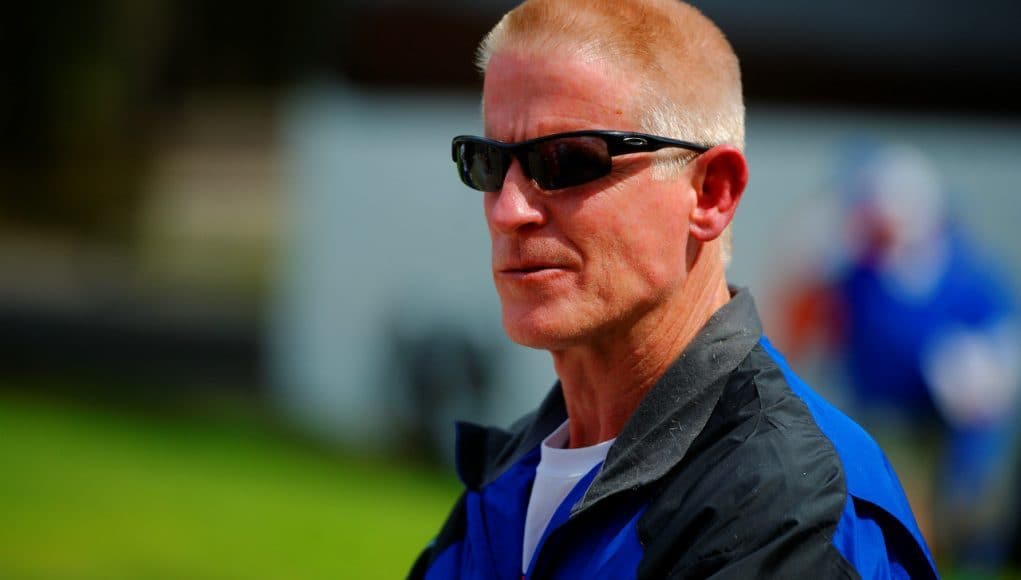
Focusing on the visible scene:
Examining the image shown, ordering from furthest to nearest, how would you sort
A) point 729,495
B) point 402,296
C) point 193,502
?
point 402,296 → point 193,502 → point 729,495

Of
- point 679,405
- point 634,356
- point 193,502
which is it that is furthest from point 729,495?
point 193,502

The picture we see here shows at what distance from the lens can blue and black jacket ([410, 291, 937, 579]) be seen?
5.39 ft

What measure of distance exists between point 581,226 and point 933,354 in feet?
17.3

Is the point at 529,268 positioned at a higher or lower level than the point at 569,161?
lower

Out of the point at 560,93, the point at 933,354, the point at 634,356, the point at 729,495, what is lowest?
the point at 933,354

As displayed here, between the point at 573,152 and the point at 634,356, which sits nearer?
the point at 573,152

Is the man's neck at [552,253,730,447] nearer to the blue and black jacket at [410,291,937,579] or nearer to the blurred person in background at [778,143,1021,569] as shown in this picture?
the blue and black jacket at [410,291,937,579]

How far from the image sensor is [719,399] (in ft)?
6.06

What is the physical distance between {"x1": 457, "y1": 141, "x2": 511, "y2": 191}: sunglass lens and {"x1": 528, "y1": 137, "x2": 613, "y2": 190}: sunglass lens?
68 millimetres

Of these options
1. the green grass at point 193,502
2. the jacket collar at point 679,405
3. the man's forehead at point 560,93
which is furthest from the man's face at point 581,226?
the green grass at point 193,502

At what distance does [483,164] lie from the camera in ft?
6.76

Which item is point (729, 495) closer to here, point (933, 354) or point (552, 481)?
point (552, 481)

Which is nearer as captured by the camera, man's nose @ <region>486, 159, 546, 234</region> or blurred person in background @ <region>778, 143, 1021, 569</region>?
man's nose @ <region>486, 159, 546, 234</region>

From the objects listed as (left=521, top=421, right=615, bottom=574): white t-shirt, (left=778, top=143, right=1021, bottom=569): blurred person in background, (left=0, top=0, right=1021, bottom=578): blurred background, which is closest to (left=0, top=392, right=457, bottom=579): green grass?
(left=0, top=0, right=1021, bottom=578): blurred background
